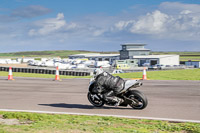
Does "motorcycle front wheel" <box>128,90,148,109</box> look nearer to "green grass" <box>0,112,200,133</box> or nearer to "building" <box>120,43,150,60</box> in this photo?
"green grass" <box>0,112,200,133</box>

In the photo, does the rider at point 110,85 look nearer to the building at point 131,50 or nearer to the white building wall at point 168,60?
the white building wall at point 168,60

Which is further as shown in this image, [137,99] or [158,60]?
[158,60]

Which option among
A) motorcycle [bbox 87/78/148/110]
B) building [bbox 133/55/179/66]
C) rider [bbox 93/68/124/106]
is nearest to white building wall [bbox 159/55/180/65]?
building [bbox 133/55/179/66]

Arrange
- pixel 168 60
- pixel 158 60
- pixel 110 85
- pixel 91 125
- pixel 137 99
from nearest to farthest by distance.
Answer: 1. pixel 91 125
2. pixel 137 99
3. pixel 110 85
4. pixel 158 60
5. pixel 168 60

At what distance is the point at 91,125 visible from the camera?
6.91 metres

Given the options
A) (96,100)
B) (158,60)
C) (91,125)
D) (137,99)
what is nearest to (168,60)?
(158,60)

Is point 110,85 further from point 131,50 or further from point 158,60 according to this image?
point 131,50

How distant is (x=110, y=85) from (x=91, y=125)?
2.64m

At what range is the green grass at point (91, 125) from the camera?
6.33 m

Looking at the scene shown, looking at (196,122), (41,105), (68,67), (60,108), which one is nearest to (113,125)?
(196,122)

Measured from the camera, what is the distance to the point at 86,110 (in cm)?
940

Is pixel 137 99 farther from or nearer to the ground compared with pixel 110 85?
nearer to the ground

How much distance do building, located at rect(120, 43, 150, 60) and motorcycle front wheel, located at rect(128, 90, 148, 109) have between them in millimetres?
92294

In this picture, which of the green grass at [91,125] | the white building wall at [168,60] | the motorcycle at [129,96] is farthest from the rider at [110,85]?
the white building wall at [168,60]
